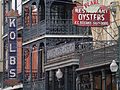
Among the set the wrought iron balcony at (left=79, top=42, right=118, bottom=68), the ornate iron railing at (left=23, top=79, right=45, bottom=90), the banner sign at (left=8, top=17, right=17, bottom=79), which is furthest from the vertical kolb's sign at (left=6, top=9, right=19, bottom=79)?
the wrought iron balcony at (left=79, top=42, right=118, bottom=68)

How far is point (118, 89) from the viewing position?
32.1 metres

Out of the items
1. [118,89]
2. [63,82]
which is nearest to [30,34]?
[63,82]

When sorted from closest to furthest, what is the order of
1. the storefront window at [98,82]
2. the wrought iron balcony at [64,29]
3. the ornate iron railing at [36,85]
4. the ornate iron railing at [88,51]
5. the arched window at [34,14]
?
the ornate iron railing at [88,51] → the storefront window at [98,82] → the ornate iron railing at [36,85] → the wrought iron balcony at [64,29] → the arched window at [34,14]

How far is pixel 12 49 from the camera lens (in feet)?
174

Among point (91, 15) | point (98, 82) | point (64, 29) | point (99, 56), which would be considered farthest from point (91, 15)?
point (64, 29)

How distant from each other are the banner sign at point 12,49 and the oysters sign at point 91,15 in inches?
567

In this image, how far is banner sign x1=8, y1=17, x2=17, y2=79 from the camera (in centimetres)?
5284

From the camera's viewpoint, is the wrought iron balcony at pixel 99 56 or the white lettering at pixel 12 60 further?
the white lettering at pixel 12 60

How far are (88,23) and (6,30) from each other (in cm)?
1953

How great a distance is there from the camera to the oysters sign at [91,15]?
38.8m

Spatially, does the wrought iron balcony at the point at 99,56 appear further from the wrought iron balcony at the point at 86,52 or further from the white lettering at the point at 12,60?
the white lettering at the point at 12,60

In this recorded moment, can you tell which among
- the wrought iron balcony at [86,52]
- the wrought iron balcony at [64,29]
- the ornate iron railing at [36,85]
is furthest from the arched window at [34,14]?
the wrought iron balcony at [86,52]

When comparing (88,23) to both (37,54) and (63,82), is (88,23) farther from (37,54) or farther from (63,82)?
(37,54)

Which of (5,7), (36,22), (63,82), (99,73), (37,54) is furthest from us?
(5,7)
